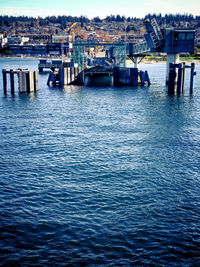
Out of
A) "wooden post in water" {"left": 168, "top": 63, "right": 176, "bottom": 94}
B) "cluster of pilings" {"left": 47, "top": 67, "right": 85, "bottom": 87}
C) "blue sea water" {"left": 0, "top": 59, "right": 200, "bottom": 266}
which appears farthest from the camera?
"cluster of pilings" {"left": 47, "top": 67, "right": 85, "bottom": 87}

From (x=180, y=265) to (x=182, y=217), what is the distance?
16.6 ft

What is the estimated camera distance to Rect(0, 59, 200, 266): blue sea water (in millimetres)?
19062

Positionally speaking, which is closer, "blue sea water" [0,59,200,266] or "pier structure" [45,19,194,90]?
"blue sea water" [0,59,200,266]

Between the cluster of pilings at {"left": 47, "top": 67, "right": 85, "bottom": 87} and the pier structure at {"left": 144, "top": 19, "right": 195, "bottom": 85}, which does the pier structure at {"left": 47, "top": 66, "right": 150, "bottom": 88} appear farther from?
the pier structure at {"left": 144, "top": 19, "right": 195, "bottom": 85}

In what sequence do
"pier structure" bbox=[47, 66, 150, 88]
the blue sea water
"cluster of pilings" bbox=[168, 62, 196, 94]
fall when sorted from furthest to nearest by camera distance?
"pier structure" bbox=[47, 66, 150, 88], "cluster of pilings" bbox=[168, 62, 196, 94], the blue sea water

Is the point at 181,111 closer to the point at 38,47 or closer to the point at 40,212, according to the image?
the point at 40,212

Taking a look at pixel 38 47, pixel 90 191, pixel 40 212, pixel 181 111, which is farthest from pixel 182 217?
pixel 38 47

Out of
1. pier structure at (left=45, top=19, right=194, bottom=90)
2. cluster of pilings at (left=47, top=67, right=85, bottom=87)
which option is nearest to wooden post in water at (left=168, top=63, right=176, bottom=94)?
pier structure at (left=45, top=19, right=194, bottom=90)

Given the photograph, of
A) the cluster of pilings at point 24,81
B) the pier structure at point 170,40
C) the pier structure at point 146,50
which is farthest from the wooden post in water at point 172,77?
the cluster of pilings at point 24,81

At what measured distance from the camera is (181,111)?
58.1 metres

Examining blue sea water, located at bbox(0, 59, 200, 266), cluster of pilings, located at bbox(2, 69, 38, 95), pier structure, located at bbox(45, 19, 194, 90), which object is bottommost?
blue sea water, located at bbox(0, 59, 200, 266)

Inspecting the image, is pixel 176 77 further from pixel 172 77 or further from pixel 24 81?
pixel 24 81

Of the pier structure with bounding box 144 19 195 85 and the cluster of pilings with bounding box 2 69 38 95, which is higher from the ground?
the pier structure with bounding box 144 19 195 85

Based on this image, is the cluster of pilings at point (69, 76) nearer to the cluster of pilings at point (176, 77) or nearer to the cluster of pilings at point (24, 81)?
the cluster of pilings at point (24, 81)
